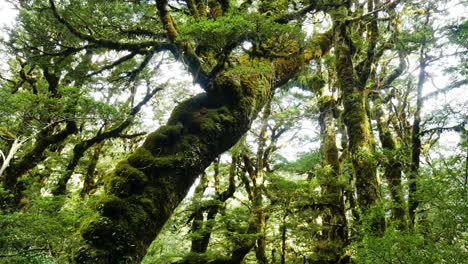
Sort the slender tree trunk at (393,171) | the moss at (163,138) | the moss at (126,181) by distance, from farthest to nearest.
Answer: the slender tree trunk at (393,171)
the moss at (163,138)
the moss at (126,181)

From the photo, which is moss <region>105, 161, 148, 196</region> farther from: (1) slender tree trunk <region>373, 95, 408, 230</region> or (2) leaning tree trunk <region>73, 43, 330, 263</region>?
(1) slender tree trunk <region>373, 95, 408, 230</region>

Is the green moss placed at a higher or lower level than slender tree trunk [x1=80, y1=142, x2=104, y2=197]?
lower

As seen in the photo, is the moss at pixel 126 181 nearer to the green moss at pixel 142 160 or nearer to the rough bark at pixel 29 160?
the green moss at pixel 142 160

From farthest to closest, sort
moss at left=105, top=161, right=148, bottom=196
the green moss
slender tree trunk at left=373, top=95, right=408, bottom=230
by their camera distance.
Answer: slender tree trunk at left=373, top=95, right=408, bottom=230, the green moss, moss at left=105, top=161, right=148, bottom=196

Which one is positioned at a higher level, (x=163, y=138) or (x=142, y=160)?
(x=163, y=138)

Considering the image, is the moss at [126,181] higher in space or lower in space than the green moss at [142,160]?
lower

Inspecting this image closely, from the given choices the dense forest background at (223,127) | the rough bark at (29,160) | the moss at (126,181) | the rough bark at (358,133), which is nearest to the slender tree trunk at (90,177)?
the dense forest background at (223,127)

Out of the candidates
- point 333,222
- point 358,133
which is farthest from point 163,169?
point 333,222

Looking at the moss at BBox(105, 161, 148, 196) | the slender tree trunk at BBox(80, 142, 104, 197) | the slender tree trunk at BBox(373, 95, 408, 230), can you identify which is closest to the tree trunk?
the moss at BBox(105, 161, 148, 196)

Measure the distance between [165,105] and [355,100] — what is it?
333 inches

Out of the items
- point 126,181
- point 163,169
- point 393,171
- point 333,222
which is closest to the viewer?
point 126,181

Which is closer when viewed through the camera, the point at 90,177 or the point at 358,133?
the point at 358,133

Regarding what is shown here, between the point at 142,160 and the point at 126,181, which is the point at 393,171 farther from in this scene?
the point at 126,181

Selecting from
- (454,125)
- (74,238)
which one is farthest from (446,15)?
(74,238)
